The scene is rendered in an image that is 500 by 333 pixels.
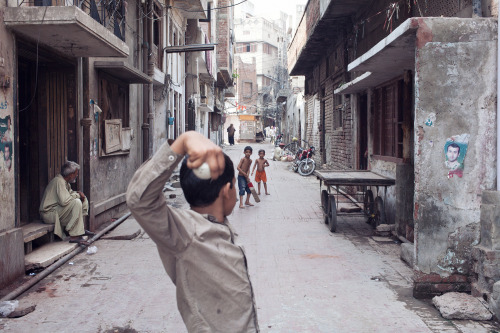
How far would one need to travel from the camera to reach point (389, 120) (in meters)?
9.23

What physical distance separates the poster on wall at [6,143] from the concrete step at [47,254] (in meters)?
1.23

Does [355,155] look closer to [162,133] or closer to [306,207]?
[306,207]

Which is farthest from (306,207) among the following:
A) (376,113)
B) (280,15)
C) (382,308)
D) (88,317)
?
(280,15)

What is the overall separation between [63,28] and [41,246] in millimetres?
3033

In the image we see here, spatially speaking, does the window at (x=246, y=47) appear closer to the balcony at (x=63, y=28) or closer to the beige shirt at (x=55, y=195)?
the balcony at (x=63, y=28)

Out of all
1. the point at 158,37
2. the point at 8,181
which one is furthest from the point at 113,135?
the point at 158,37

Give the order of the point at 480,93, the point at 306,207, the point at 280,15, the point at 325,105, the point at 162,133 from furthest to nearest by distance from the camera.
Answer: the point at 280,15, the point at 325,105, the point at 162,133, the point at 306,207, the point at 480,93

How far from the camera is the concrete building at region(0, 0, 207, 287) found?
5.57 metres

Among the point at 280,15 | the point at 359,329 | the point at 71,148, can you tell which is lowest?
the point at 359,329

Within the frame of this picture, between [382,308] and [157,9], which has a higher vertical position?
[157,9]

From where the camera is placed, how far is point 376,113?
10125mm

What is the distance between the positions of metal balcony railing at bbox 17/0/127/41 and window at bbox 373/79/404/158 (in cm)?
506

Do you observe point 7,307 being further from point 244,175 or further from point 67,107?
point 244,175

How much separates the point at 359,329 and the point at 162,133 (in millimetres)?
12361
